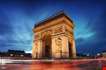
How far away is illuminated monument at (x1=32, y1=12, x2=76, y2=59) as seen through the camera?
20188 mm

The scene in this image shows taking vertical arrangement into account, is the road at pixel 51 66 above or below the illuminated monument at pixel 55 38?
below

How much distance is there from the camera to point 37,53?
24672 mm

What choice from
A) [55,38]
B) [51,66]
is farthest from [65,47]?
[51,66]

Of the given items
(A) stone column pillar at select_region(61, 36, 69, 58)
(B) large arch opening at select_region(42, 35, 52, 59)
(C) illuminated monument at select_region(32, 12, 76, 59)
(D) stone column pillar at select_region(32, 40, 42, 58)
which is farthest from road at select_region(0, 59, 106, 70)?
(B) large arch opening at select_region(42, 35, 52, 59)

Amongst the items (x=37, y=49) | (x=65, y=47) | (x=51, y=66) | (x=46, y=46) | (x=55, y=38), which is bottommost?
(x=51, y=66)

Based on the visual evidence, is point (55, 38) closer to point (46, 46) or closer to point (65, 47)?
point (65, 47)

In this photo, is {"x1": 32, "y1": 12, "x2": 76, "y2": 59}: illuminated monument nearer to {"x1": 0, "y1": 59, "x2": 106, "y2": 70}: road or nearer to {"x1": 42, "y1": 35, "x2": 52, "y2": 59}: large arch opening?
{"x1": 42, "y1": 35, "x2": 52, "y2": 59}: large arch opening

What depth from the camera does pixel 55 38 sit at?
2106 centimetres

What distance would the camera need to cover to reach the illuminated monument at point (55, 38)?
66.2 feet

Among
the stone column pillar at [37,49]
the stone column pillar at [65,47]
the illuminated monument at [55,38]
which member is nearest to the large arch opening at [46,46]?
the illuminated monument at [55,38]

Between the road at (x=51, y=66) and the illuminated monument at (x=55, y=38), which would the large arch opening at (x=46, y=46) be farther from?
the road at (x=51, y=66)

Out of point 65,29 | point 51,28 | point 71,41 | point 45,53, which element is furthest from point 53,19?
point 45,53

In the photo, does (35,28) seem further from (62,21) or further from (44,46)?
(62,21)

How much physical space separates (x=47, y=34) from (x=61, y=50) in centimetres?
453
